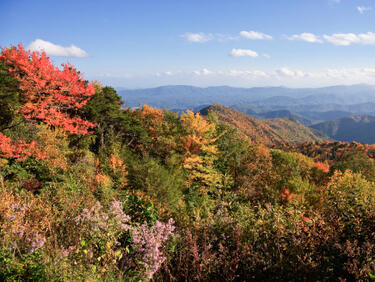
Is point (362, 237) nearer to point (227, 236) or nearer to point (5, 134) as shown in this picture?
point (227, 236)

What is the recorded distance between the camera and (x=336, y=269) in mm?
4109

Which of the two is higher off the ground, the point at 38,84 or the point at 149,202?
the point at 38,84

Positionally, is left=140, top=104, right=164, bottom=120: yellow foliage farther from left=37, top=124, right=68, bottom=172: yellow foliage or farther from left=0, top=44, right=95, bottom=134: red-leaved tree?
left=37, top=124, right=68, bottom=172: yellow foliage

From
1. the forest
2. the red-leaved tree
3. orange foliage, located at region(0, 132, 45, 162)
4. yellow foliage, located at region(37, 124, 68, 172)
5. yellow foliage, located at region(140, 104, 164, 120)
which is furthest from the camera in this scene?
yellow foliage, located at region(140, 104, 164, 120)

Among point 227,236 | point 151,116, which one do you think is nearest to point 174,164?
point 151,116

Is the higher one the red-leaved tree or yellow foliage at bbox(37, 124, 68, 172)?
the red-leaved tree

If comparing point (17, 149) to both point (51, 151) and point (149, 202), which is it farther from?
point (149, 202)

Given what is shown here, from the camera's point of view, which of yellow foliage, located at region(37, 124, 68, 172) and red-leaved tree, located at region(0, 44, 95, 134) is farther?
red-leaved tree, located at region(0, 44, 95, 134)

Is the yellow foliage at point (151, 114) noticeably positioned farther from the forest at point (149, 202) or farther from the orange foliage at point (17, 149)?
the orange foliage at point (17, 149)

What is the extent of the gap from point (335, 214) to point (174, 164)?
678 inches

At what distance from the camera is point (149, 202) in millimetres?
7039

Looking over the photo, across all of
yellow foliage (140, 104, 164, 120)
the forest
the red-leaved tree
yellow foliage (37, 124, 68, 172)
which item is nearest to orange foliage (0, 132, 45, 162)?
the forest

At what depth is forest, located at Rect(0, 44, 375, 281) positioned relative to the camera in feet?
14.7

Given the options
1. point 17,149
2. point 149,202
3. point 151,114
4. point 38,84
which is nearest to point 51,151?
point 17,149
